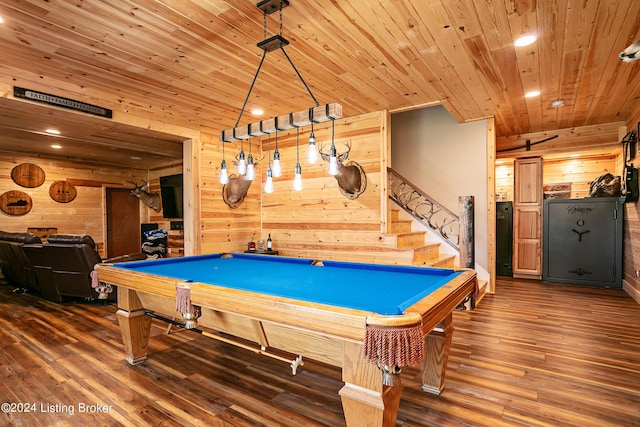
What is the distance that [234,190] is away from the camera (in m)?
5.46

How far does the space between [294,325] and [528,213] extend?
6.15 m

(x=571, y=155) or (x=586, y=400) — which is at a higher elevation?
(x=571, y=155)

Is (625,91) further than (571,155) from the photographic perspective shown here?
No

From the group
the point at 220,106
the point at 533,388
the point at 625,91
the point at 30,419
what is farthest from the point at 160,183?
the point at 625,91

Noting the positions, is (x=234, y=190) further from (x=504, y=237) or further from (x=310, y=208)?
(x=504, y=237)

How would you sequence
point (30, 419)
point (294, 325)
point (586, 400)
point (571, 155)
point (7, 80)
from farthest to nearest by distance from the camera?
1. point (571, 155)
2. point (7, 80)
3. point (586, 400)
4. point (30, 419)
5. point (294, 325)

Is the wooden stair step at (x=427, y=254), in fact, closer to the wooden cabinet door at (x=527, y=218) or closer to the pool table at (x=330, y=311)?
the pool table at (x=330, y=311)

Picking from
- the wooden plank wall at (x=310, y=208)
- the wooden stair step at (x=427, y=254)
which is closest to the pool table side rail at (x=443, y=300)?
the wooden stair step at (x=427, y=254)

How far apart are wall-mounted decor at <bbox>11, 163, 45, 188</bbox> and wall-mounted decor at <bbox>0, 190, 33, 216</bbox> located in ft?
0.68

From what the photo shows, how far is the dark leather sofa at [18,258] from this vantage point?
477 centimetres

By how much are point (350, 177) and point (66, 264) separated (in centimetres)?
392

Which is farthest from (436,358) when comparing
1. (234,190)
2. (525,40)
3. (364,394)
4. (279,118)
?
(234,190)

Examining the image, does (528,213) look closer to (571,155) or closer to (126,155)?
(571,155)

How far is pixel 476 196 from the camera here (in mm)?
5105
